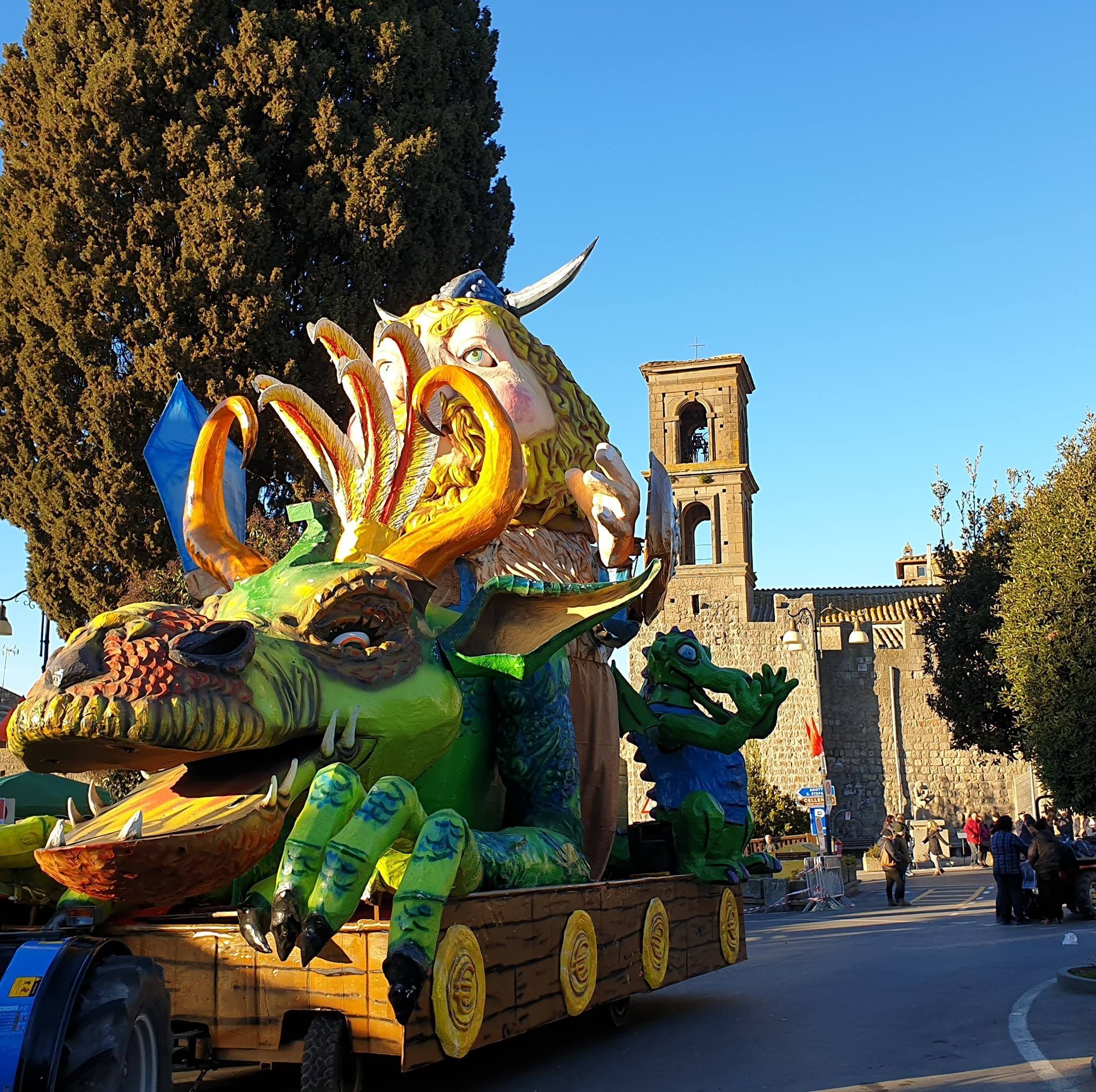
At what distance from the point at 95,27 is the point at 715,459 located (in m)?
32.4

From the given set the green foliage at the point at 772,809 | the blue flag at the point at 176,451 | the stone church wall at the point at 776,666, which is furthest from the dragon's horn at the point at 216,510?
the stone church wall at the point at 776,666

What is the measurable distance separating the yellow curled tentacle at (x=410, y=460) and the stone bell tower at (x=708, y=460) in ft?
122

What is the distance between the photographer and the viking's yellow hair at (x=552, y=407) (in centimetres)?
652

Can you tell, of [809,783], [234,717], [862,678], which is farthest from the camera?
[862,678]

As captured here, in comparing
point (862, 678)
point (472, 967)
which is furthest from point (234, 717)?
point (862, 678)

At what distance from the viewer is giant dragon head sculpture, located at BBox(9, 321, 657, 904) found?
3760 millimetres

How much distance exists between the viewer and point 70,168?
14.3m

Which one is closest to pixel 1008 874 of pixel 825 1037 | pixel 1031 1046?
pixel 1031 1046

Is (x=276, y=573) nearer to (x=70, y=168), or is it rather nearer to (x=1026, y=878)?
(x=70, y=168)

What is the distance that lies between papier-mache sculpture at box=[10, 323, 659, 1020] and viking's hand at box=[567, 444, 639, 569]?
61cm

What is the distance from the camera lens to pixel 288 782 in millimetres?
4062

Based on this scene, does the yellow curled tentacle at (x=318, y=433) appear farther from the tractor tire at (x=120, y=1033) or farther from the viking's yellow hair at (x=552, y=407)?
the tractor tire at (x=120, y=1033)

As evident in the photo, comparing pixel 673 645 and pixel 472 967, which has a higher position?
pixel 673 645

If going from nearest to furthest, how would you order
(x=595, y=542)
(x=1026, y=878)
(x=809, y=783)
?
(x=595, y=542), (x=1026, y=878), (x=809, y=783)
